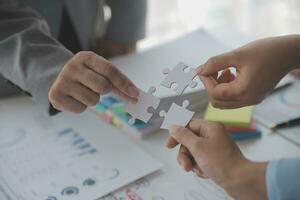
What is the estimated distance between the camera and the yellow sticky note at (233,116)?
0.84 meters

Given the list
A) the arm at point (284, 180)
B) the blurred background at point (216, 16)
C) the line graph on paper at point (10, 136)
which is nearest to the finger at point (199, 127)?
the arm at point (284, 180)

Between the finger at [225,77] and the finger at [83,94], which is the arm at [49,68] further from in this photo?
the finger at [225,77]

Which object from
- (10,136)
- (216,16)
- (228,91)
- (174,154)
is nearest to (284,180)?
(228,91)

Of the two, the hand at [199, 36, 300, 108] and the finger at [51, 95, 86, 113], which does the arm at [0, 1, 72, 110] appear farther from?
the hand at [199, 36, 300, 108]

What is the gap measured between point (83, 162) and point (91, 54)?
0.19m

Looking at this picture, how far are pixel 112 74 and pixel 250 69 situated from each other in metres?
0.20

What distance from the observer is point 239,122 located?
84 centimetres

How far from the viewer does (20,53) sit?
79cm

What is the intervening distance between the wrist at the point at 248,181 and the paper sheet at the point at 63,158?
0.66 ft

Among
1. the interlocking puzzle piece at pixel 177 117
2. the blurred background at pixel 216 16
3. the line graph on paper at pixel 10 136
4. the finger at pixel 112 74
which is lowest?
the blurred background at pixel 216 16

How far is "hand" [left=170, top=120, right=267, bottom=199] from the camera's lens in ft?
1.90

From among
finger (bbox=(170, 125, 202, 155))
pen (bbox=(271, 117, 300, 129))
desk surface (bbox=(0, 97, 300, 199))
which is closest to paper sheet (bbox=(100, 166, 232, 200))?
desk surface (bbox=(0, 97, 300, 199))

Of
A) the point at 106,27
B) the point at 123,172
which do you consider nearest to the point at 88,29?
the point at 106,27

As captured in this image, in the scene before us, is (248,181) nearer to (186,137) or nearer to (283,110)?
(186,137)
